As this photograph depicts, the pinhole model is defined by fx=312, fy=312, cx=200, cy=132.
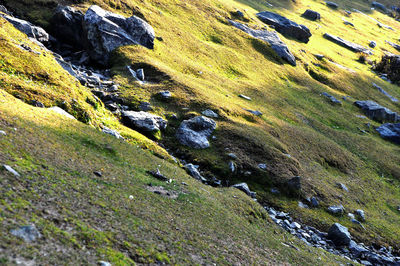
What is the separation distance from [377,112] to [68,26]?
214 ft

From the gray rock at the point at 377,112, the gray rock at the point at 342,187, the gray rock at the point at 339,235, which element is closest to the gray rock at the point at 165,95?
the gray rock at the point at 342,187

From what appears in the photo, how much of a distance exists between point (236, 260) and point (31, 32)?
36.7 m

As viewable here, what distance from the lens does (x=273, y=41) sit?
78.8 m

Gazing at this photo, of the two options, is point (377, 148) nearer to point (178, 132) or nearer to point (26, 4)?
point (178, 132)

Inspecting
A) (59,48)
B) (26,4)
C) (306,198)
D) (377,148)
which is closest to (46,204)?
(306,198)

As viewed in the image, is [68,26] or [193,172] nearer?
[193,172]

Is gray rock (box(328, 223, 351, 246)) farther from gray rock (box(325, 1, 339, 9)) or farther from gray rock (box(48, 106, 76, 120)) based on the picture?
gray rock (box(325, 1, 339, 9))

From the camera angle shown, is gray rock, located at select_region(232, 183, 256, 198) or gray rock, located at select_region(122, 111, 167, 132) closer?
gray rock, located at select_region(232, 183, 256, 198)

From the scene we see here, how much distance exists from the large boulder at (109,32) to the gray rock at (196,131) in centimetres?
1833

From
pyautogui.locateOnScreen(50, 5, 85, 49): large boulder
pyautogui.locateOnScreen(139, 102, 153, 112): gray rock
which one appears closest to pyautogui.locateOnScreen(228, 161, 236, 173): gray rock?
pyautogui.locateOnScreen(139, 102, 153, 112): gray rock

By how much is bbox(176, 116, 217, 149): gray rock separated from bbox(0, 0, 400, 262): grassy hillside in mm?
1014

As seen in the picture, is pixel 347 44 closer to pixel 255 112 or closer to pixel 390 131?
pixel 390 131

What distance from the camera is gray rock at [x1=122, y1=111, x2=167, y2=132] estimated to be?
3250 centimetres

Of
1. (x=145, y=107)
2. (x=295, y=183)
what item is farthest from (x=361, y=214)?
(x=145, y=107)
